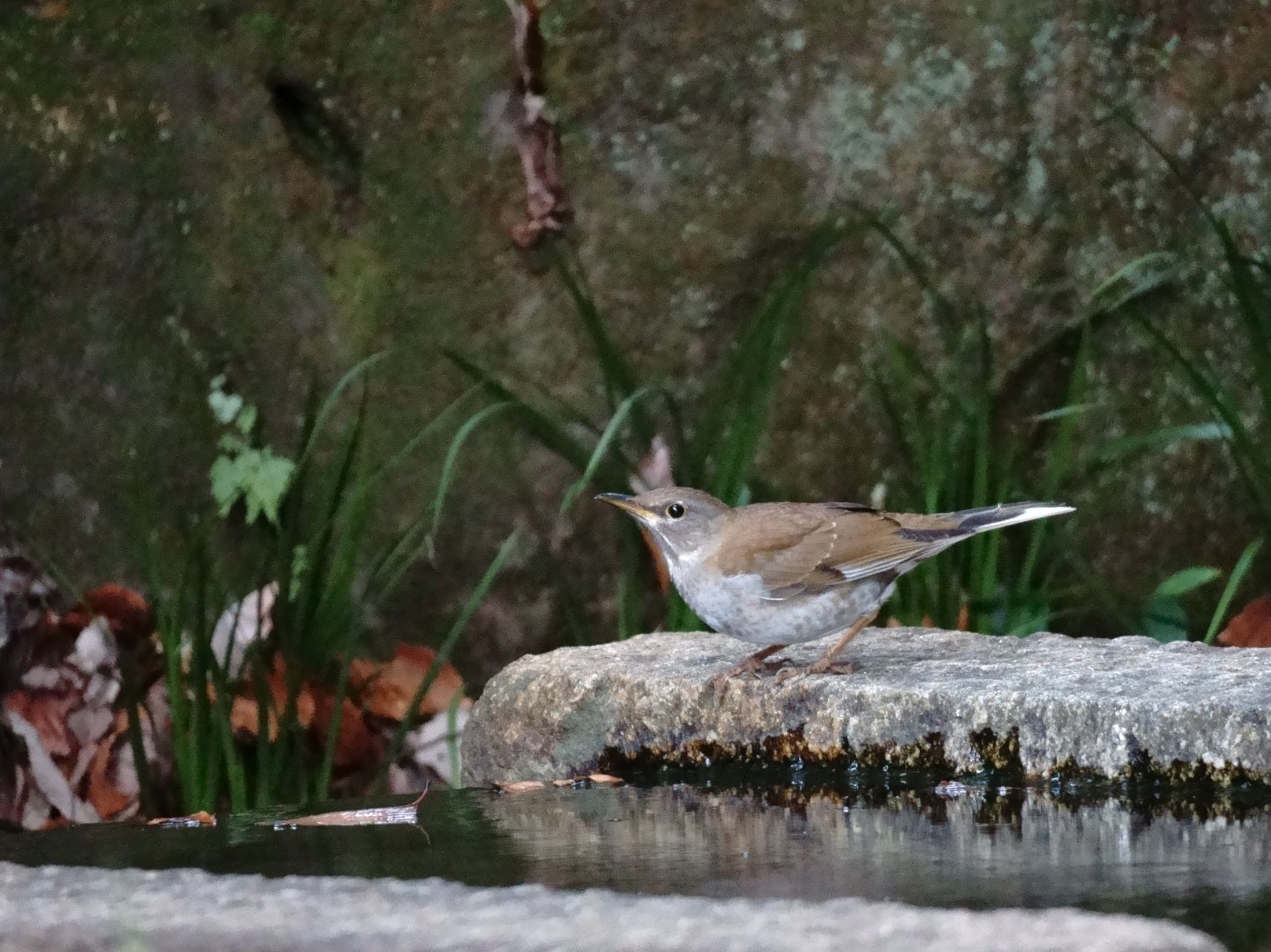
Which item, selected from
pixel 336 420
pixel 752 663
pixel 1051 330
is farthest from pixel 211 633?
pixel 1051 330

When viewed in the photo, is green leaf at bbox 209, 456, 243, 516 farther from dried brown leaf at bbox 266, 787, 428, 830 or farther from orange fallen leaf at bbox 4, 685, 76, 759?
dried brown leaf at bbox 266, 787, 428, 830

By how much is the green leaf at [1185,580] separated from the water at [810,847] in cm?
197

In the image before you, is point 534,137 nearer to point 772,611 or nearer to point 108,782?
point 772,611

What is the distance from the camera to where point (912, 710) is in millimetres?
2799

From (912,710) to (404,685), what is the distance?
215 centimetres

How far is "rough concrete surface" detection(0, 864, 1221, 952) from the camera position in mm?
1404

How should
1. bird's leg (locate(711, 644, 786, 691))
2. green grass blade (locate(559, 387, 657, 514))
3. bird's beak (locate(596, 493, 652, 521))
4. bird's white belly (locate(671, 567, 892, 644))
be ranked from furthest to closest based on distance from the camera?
green grass blade (locate(559, 387, 657, 514)) < bird's beak (locate(596, 493, 652, 521)) < bird's white belly (locate(671, 567, 892, 644)) < bird's leg (locate(711, 644, 786, 691))

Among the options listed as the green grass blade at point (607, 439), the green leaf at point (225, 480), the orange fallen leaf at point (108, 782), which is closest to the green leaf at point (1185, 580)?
the green grass blade at point (607, 439)

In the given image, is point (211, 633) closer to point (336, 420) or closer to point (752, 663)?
point (336, 420)

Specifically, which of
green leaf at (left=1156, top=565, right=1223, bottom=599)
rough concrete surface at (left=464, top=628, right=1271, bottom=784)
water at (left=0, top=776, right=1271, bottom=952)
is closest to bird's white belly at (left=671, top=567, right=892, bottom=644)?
rough concrete surface at (left=464, top=628, right=1271, bottom=784)

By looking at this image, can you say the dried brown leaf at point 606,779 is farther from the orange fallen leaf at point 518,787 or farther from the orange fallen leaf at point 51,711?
the orange fallen leaf at point 51,711

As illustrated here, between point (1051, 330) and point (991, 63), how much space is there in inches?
29.9

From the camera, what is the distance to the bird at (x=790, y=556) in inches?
129

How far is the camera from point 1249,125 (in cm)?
464
